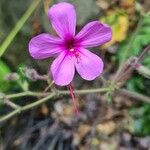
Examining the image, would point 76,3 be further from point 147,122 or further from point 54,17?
point 54,17

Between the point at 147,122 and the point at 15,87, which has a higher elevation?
the point at 15,87

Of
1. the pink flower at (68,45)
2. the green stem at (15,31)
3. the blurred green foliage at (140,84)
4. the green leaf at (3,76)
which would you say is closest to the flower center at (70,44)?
the pink flower at (68,45)

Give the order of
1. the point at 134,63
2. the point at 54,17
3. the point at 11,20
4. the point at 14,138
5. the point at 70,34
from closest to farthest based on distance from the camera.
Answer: the point at 54,17 < the point at 70,34 < the point at 134,63 < the point at 11,20 < the point at 14,138

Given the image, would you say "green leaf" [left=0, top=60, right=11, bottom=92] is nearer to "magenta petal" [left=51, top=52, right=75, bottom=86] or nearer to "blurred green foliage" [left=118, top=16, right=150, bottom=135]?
"blurred green foliage" [left=118, top=16, right=150, bottom=135]

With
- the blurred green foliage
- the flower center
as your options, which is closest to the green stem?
the flower center

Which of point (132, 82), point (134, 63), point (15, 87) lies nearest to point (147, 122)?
point (132, 82)

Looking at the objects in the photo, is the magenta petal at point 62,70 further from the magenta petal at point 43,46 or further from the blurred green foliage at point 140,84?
the blurred green foliage at point 140,84

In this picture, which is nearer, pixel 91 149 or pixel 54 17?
pixel 54 17
